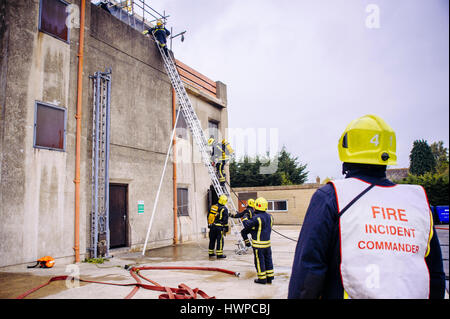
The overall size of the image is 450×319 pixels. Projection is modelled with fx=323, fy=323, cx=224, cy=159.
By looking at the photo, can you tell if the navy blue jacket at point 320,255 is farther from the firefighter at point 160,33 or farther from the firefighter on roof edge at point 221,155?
the firefighter at point 160,33

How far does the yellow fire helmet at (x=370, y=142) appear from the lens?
1.95m

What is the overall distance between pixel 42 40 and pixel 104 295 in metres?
6.56

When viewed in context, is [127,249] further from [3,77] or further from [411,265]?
[411,265]

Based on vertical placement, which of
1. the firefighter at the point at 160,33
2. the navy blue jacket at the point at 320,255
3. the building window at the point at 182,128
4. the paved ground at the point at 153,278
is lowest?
the paved ground at the point at 153,278

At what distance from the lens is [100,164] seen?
376 inches

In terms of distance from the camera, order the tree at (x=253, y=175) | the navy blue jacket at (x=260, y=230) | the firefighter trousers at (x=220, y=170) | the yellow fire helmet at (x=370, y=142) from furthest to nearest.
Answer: the tree at (x=253, y=175), the firefighter trousers at (x=220, y=170), the navy blue jacket at (x=260, y=230), the yellow fire helmet at (x=370, y=142)

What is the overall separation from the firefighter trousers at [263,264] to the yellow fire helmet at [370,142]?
495 centimetres

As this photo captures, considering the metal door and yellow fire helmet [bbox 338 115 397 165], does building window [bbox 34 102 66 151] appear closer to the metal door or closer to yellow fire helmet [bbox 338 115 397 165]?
the metal door

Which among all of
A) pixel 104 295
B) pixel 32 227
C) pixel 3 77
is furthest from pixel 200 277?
pixel 3 77

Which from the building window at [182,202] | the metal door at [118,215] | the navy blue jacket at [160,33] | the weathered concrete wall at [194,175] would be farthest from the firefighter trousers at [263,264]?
the navy blue jacket at [160,33]

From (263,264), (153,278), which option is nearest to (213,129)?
(153,278)

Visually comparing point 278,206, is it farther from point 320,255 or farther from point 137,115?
point 320,255

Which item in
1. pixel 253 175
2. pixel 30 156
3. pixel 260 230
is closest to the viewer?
pixel 260 230

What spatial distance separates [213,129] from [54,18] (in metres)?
8.87
